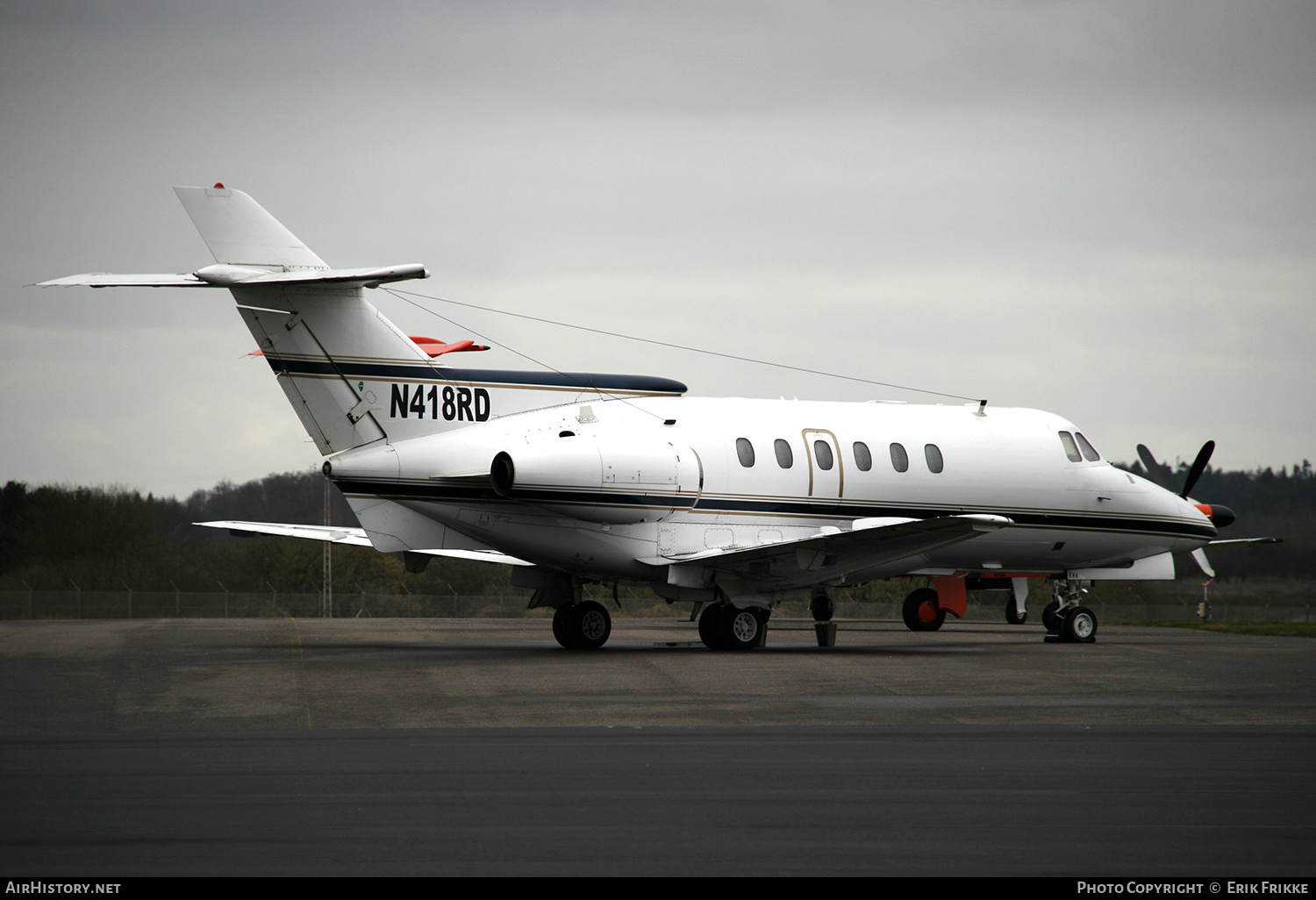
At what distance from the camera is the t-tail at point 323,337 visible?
19.5m

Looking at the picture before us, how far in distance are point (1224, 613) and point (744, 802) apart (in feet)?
144

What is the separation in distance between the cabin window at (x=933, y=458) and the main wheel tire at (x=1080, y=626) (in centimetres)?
421

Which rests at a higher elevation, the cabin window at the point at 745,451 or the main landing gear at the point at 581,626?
the cabin window at the point at 745,451

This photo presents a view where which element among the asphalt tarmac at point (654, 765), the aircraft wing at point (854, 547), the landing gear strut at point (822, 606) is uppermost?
the aircraft wing at point (854, 547)

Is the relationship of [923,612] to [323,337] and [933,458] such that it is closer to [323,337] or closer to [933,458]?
[933,458]

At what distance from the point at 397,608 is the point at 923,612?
23620mm

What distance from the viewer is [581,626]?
22.8 m

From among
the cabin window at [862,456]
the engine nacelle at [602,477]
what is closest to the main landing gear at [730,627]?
the engine nacelle at [602,477]

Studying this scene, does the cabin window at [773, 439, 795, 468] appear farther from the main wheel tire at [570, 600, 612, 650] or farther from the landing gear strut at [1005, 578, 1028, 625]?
the landing gear strut at [1005, 578, 1028, 625]

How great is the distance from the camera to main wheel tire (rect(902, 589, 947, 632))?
33188 millimetres

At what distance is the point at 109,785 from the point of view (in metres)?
8.84

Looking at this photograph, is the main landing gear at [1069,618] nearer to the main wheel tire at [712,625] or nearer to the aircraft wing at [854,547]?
the aircraft wing at [854,547]

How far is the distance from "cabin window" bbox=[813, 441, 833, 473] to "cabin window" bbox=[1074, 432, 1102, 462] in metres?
5.74
